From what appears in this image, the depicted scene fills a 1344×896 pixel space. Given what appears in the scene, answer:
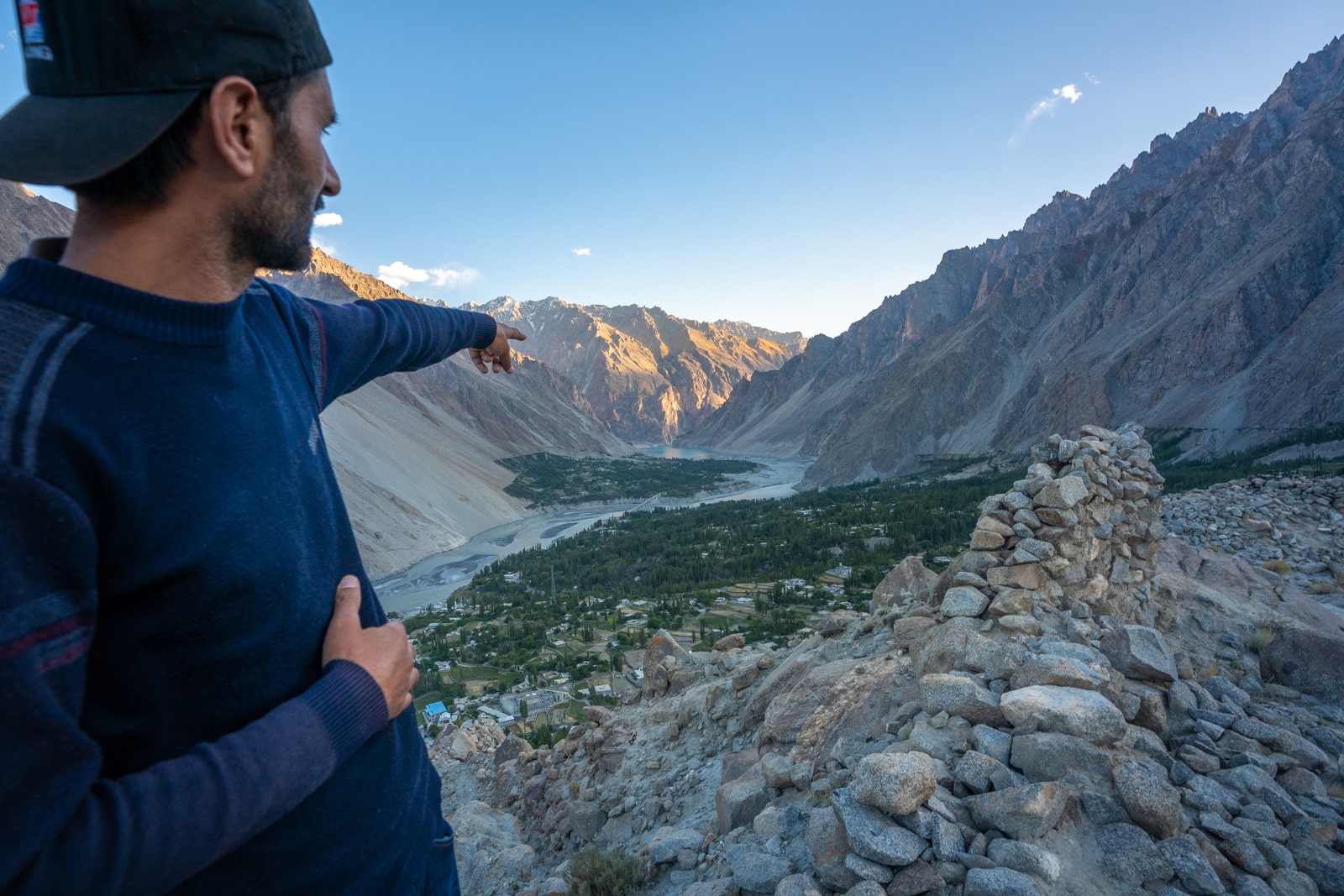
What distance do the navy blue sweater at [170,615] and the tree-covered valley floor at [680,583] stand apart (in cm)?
964

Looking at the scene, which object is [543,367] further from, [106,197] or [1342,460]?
[106,197]

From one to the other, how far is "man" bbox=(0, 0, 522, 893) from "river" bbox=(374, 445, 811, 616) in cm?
2774

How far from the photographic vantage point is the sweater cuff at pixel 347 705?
115 centimetres

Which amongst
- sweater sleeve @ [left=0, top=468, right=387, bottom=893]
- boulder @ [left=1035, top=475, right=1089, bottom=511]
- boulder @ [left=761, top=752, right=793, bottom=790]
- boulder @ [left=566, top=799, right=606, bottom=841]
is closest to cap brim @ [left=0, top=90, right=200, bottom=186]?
sweater sleeve @ [left=0, top=468, right=387, bottom=893]

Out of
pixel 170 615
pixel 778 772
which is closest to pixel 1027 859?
pixel 778 772

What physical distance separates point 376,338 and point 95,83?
95 cm

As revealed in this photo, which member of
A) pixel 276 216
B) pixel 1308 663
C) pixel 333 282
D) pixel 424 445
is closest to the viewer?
pixel 276 216

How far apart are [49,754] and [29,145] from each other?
0.89 m

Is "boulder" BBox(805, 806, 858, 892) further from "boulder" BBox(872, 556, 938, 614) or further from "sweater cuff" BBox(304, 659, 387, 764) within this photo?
"boulder" BBox(872, 556, 938, 614)

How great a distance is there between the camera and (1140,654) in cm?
366

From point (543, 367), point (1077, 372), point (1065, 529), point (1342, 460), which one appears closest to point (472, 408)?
point (543, 367)

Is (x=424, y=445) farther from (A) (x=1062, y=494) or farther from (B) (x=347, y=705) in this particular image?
(B) (x=347, y=705)

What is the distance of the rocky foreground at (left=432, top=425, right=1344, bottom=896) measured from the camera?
2.48 metres

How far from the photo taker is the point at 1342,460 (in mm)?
24750
